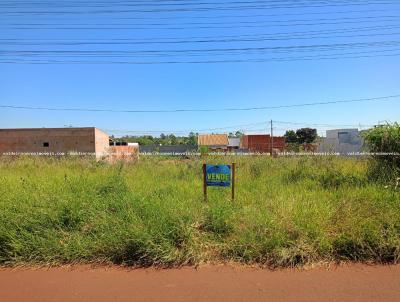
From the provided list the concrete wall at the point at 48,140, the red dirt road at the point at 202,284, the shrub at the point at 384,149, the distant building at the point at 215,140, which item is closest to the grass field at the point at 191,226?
the red dirt road at the point at 202,284

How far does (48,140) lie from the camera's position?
1679 inches

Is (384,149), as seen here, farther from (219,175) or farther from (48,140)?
(48,140)

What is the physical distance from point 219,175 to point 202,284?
282cm

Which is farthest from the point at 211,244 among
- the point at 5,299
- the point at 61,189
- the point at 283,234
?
the point at 61,189

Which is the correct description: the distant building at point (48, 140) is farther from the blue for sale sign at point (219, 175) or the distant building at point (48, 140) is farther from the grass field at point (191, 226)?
the blue for sale sign at point (219, 175)

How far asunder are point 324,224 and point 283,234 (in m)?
0.73

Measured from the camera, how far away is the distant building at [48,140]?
42562 mm

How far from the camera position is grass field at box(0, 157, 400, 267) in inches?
196

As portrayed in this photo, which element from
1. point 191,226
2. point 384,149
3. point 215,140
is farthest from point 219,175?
point 215,140

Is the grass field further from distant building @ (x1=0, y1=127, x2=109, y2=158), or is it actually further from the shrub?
distant building @ (x1=0, y1=127, x2=109, y2=158)

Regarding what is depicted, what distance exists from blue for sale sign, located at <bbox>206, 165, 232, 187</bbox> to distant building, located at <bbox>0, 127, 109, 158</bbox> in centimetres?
3746

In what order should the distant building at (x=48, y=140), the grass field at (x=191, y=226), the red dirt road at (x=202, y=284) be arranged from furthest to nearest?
the distant building at (x=48, y=140), the grass field at (x=191, y=226), the red dirt road at (x=202, y=284)

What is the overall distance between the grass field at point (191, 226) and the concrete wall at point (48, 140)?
36.4m

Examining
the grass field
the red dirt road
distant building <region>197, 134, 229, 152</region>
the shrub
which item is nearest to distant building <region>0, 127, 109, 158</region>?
distant building <region>197, 134, 229, 152</region>
